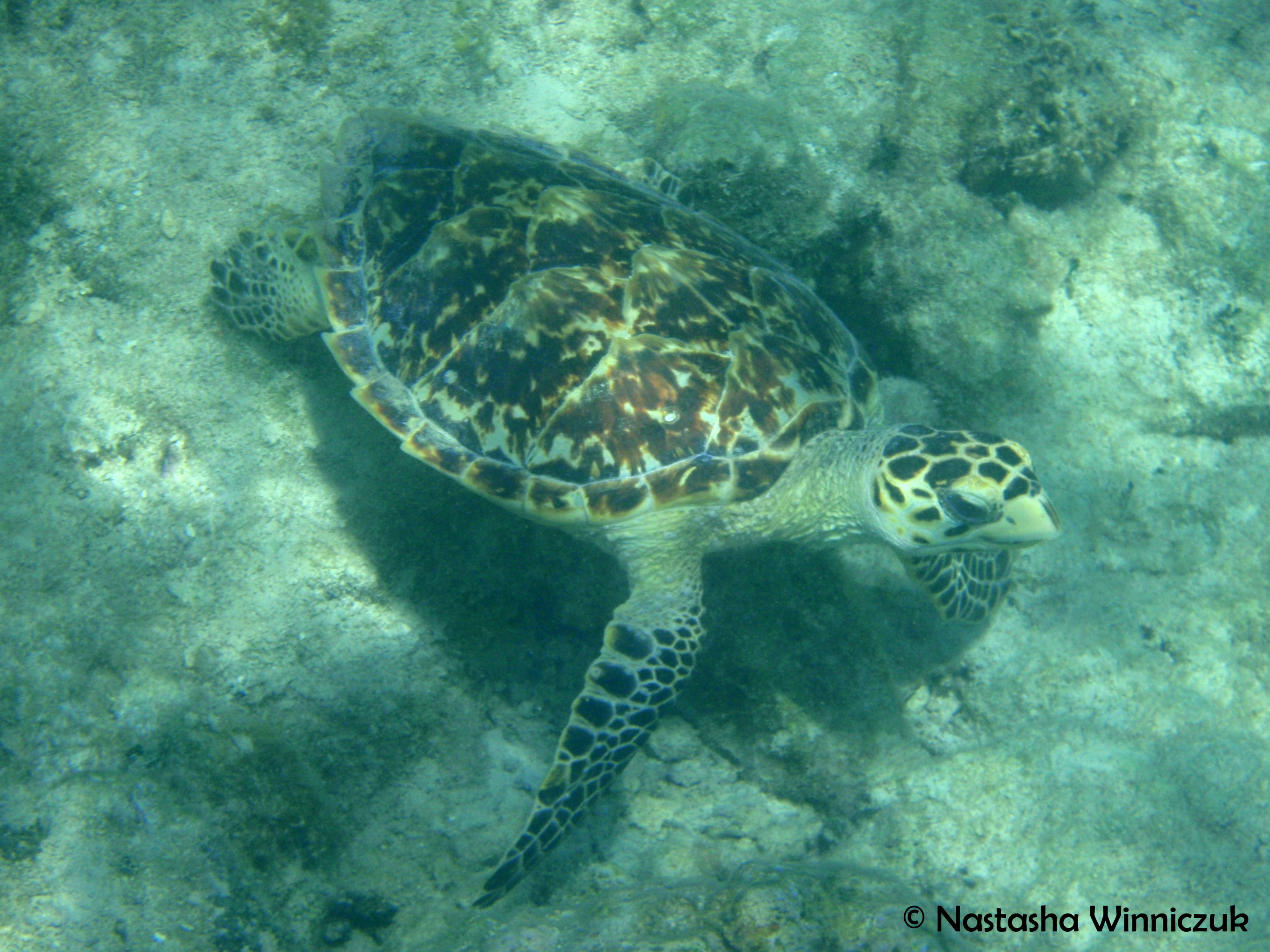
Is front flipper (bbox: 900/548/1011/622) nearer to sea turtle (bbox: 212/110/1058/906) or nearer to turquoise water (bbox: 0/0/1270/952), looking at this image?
sea turtle (bbox: 212/110/1058/906)

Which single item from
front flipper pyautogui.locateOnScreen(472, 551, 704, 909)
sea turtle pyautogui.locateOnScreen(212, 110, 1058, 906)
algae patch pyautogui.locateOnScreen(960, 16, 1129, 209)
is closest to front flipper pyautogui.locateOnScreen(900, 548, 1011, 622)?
sea turtle pyautogui.locateOnScreen(212, 110, 1058, 906)

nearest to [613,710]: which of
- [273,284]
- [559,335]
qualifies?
[559,335]

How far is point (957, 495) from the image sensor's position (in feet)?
7.18

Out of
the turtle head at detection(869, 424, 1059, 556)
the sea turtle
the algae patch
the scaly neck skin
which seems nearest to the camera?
the turtle head at detection(869, 424, 1059, 556)

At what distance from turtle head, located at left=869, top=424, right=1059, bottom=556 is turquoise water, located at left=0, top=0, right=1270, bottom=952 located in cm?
65

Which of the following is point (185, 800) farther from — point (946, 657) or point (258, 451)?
point (946, 657)

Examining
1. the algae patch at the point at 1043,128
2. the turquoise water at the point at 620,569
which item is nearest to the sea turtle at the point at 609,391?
the turquoise water at the point at 620,569

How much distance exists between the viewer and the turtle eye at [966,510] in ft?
7.07

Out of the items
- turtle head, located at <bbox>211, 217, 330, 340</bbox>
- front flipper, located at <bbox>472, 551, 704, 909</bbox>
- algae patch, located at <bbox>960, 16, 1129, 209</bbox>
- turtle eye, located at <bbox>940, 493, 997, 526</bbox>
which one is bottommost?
front flipper, located at <bbox>472, 551, 704, 909</bbox>

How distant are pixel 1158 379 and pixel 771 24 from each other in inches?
110

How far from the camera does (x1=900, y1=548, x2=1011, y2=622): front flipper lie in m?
2.63

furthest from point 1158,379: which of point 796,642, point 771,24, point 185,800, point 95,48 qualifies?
point 95,48

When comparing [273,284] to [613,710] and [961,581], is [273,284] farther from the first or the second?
[961,581]

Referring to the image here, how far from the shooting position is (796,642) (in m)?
2.79
